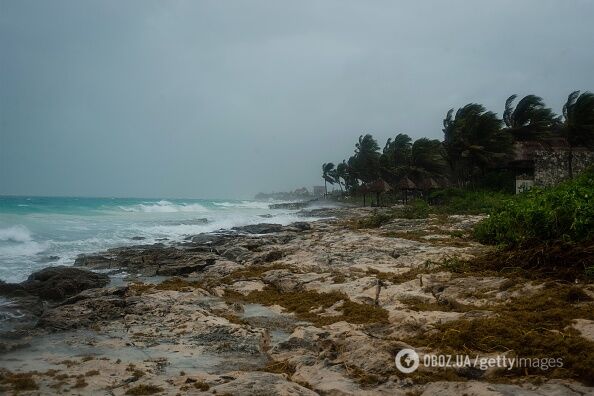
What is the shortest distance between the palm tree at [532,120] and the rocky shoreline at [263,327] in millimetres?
28651

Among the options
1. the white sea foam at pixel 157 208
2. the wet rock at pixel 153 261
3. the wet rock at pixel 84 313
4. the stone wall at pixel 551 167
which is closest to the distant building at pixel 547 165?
the stone wall at pixel 551 167

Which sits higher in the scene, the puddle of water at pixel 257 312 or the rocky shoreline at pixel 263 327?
the rocky shoreline at pixel 263 327

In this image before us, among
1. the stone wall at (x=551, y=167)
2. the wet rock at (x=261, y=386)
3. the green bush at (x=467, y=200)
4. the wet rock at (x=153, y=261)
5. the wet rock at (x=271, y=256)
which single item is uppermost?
the stone wall at (x=551, y=167)

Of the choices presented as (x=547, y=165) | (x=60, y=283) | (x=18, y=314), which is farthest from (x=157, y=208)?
(x=18, y=314)

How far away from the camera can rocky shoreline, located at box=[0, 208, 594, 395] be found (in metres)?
3.86

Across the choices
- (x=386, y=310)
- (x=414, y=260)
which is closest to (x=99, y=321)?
(x=386, y=310)

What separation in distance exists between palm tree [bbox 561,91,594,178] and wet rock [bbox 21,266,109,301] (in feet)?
92.5

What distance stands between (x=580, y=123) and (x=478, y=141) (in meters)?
6.38

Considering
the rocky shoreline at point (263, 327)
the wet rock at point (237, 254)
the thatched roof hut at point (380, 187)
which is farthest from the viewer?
the thatched roof hut at point (380, 187)

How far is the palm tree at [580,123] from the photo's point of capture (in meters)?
26.5

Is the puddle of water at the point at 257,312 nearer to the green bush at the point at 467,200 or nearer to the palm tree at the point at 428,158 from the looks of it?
the green bush at the point at 467,200

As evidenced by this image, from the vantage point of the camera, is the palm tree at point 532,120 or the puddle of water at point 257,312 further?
the palm tree at point 532,120

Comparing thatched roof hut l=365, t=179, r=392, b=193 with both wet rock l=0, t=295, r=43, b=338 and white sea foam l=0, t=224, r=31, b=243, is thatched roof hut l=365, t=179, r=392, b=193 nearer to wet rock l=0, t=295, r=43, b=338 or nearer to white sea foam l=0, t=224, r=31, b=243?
white sea foam l=0, t=224, r=31, b=243

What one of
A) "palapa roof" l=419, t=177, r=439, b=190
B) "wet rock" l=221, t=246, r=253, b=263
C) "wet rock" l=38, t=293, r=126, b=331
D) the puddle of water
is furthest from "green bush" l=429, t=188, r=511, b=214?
"wet rock" l=38, t=293, r=126, b=331
